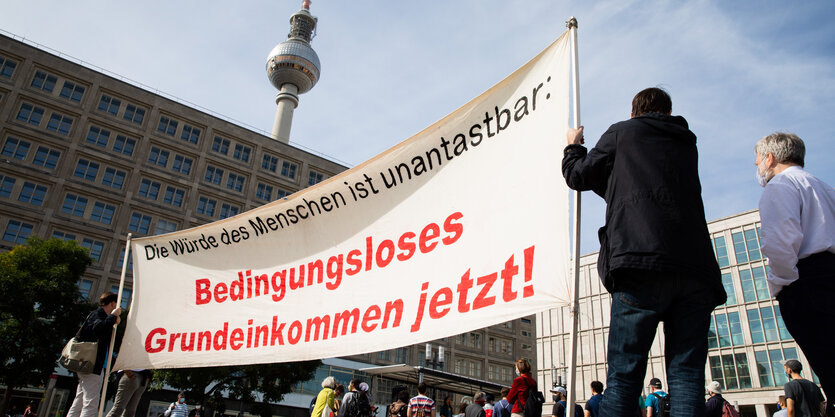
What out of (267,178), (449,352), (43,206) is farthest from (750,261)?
(43,206)

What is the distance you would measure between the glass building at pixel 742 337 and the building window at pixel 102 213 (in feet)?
112

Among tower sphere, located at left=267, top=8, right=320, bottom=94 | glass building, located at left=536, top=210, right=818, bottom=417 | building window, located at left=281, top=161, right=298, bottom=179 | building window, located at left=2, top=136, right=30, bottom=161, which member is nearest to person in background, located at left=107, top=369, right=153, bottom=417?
glass building, located at left=536, top=210, right=818, bottom=417

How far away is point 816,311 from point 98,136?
45.6 metres

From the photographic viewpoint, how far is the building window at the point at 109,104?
40.5m

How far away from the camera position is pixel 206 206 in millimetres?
43125

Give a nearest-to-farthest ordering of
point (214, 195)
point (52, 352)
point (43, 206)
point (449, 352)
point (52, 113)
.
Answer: point (52, 352), point (43, 206), point (52, 113), point (214, 195), point (449, 352)

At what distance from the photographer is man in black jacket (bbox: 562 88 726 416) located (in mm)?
2076

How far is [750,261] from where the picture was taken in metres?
43.8

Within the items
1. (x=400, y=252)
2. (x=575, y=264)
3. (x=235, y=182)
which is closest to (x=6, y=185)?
(x=235, y=182)

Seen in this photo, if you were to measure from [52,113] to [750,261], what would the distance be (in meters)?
54.6

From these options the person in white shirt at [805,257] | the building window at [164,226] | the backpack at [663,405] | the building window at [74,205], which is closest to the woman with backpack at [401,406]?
the backpack at [663,405]

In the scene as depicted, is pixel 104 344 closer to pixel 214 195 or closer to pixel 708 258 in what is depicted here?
pixel 708 258

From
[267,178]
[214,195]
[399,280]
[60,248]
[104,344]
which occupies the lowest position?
[104,344]

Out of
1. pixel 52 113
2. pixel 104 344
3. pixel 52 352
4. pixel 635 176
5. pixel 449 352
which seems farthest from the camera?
pixel 449 352
